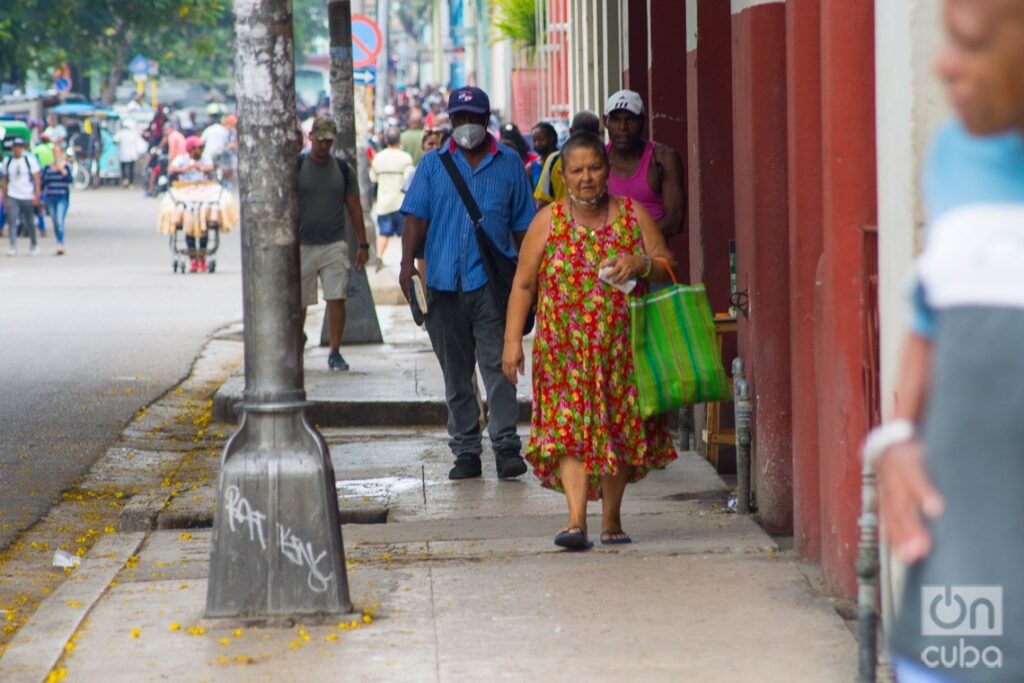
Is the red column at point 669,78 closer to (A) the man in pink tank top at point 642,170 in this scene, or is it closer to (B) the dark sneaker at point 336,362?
(A) the man in pink tank top at point 642,170

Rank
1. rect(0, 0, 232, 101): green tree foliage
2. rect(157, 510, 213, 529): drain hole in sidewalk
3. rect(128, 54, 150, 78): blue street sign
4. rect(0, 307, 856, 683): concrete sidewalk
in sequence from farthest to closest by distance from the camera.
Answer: rect(128, 54, 150, 78): blue street sign, rect(0, 0, 232, 101): green tree foliage, rect(157, 510, 213, 529): drain hole in sidewalk, rect(0, 307, 856, 683): concrete sidewalk

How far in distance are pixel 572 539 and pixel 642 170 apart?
2828 millimetres

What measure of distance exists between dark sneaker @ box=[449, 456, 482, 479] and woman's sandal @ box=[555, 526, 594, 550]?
2.12 meters

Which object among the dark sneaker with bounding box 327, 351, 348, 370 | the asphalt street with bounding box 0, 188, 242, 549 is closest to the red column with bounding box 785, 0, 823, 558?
the asphalt street with bounding box 0, 188, 242, 549

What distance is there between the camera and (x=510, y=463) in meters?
9.29

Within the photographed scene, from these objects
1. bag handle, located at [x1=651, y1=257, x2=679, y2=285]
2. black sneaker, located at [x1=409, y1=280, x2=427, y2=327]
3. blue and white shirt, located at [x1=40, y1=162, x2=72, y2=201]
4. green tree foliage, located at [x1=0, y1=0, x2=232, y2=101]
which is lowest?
black sneaker, located at [x1=409, y1=280, x2=427, y2=327]

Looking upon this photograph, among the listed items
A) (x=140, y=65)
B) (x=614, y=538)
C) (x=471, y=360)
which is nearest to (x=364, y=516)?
(x=471, y=360)

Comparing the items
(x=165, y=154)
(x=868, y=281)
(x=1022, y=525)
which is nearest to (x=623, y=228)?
(x=868, y=281)

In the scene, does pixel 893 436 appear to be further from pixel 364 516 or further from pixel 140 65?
pixel 140 65

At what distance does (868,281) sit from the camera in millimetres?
6031

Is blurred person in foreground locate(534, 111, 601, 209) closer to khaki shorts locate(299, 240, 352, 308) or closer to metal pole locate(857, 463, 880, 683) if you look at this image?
khaki shorts locate(299, 240, 352, 308)

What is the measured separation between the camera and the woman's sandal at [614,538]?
7469 millimetres

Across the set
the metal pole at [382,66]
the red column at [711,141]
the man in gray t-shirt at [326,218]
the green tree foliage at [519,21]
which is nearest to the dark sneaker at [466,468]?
the red column at [711,141]

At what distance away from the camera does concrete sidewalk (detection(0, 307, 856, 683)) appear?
5.63 metres
